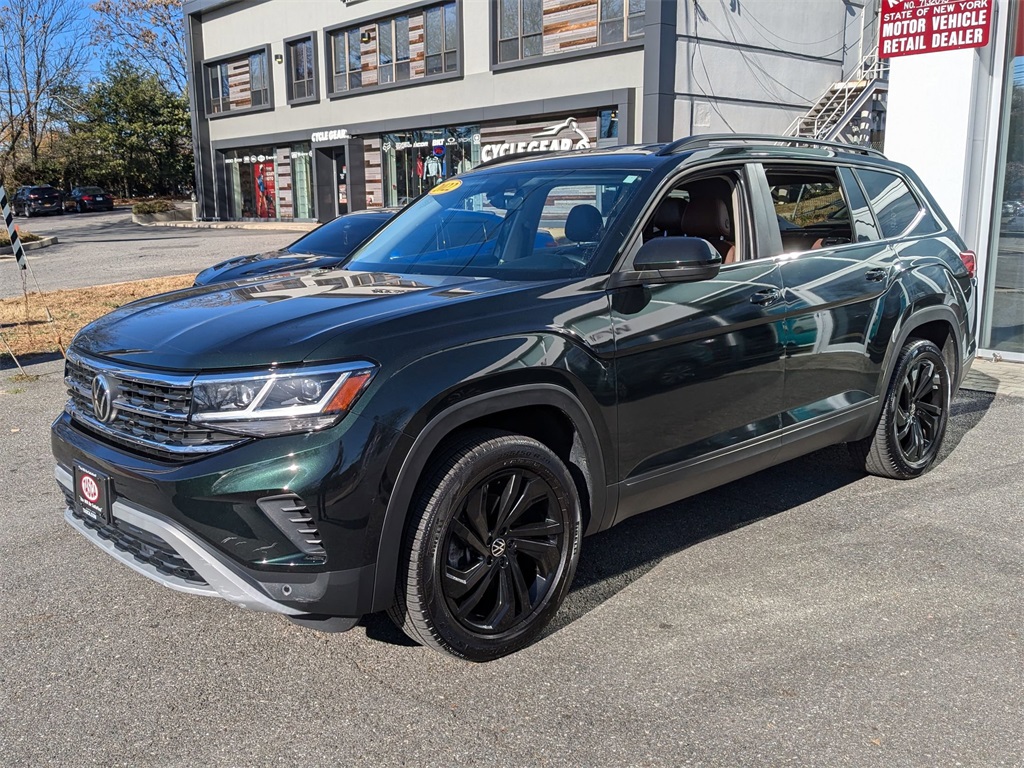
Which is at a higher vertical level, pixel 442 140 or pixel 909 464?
pixel 442 140

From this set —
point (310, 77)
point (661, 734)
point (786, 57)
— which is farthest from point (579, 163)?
point (310, 77)

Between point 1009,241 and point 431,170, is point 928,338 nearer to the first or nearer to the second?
point 1009,241

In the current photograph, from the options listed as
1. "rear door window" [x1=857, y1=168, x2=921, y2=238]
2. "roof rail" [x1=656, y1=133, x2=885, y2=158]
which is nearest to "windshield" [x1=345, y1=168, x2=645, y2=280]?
"roof rail" [x1=656, y1=133, x2=885, y2=158]

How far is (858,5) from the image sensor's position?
2548 cm

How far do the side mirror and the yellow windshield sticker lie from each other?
1499 mm

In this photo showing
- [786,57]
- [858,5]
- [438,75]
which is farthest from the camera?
[438,75]

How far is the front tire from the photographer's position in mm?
3088

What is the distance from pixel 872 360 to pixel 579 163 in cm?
185

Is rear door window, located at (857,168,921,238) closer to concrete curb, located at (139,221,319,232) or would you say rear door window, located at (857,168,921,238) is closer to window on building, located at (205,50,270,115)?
concrete curb, located at (139,221,319,232)

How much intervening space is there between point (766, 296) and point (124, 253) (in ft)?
75.6

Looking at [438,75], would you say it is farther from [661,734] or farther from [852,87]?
[661,734]

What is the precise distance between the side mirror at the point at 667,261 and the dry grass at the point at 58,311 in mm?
7243

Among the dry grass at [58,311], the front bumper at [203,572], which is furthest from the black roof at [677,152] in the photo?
the dry grass at [58,311]

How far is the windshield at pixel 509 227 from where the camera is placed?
3.91 meters
